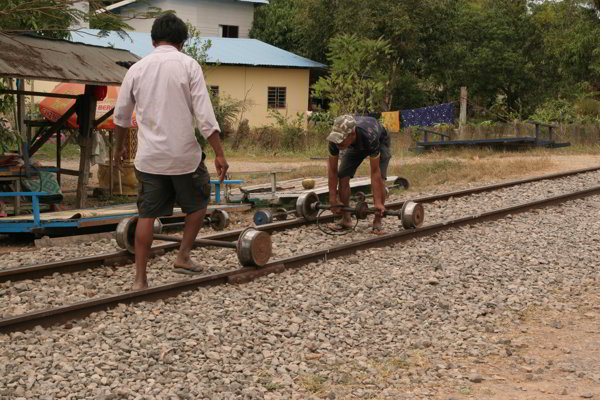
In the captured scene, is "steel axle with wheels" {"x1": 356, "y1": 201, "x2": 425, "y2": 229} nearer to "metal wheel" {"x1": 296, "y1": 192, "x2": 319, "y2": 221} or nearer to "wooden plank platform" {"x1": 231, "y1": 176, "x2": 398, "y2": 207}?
"metal wheel" {"x1": 296, "y1": 192, "x2": 319, "y2": 221}

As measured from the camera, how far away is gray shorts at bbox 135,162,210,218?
6.57 metres

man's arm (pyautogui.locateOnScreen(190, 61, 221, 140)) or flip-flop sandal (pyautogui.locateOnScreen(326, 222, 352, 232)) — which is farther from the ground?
man's arm (pyautogui.locateOnScreen(190, 61, 221, 140))

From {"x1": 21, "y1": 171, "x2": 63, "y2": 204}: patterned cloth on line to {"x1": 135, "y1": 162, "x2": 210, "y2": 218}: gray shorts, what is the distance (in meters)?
6.26

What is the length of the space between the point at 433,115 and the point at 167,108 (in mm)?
23781

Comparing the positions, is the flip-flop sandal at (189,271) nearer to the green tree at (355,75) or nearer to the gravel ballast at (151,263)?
the gravel ballast at (151,263)

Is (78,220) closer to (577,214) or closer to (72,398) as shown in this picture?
(72,398)

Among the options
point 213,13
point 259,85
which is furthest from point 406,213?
point 213,13

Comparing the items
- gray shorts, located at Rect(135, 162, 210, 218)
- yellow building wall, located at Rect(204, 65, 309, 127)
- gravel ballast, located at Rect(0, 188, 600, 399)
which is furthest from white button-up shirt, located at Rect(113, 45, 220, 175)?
yellow building wall, located at Rect(204, 65, 309, 127)

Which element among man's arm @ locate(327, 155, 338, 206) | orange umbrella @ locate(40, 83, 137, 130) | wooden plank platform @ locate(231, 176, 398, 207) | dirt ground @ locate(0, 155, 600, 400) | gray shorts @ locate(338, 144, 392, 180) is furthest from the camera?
orange umbrella @ locate(40, 83, 137, 130)

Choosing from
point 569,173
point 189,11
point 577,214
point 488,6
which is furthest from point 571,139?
point 189,11

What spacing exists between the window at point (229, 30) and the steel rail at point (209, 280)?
41850 millimetres

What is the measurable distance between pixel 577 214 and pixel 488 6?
33.3 meters

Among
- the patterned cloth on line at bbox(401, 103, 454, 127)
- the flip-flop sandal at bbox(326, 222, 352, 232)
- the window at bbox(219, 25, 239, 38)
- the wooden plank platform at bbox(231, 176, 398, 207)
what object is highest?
the window at bbox(219, 25, 239, 38)

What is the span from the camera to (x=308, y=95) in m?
43.0
